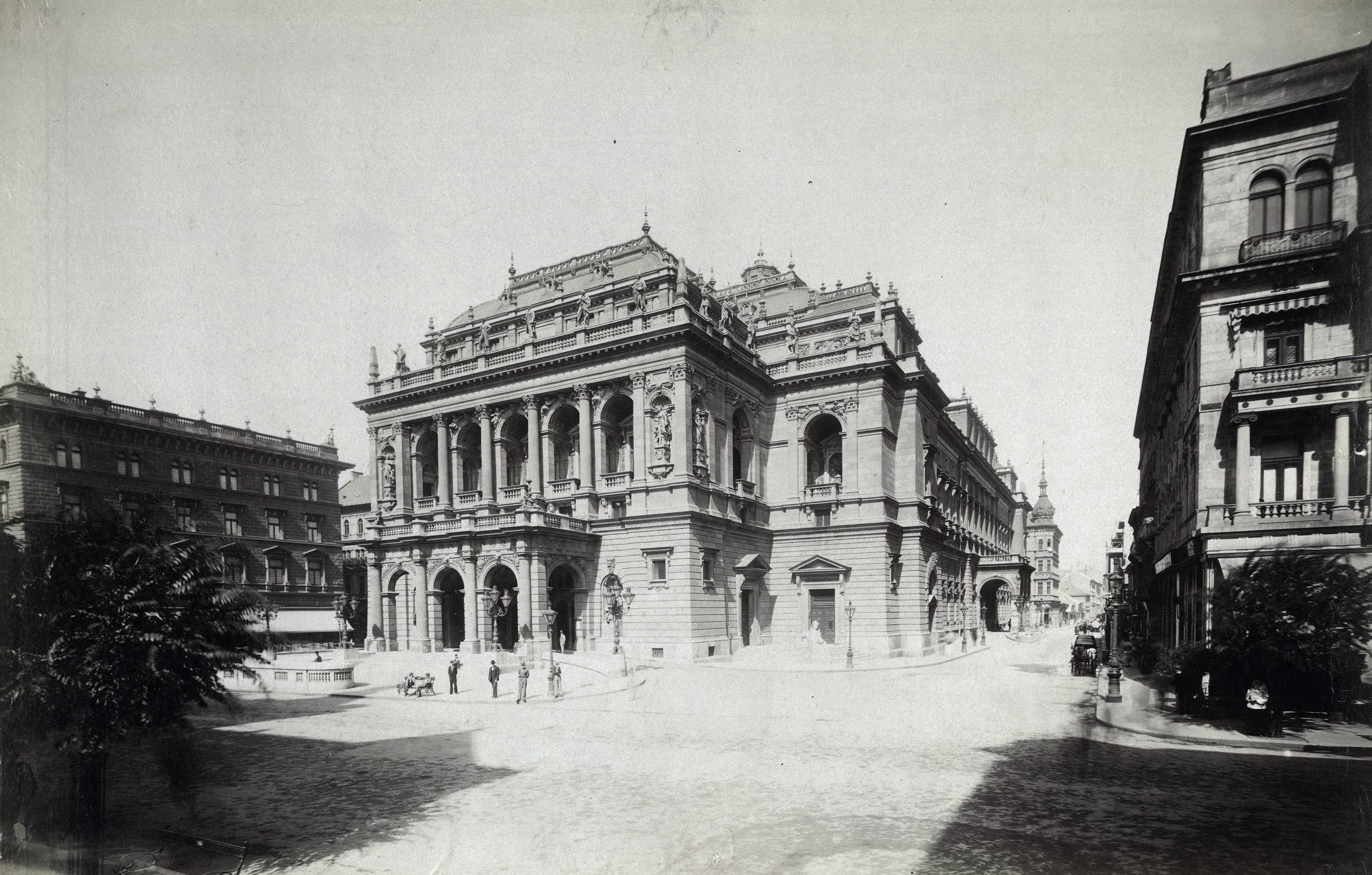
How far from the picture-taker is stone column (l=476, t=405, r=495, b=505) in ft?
135

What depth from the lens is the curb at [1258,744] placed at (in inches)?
567

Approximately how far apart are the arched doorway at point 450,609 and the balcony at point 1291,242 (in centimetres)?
3541

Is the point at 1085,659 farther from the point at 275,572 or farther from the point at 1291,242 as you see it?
the point at 275,572

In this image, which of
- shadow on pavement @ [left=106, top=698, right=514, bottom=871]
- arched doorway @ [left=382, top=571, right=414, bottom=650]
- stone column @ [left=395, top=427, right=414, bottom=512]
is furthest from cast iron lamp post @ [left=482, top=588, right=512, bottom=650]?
shadow on pavement @ [left=106, top=698, right=514, bottom=871]

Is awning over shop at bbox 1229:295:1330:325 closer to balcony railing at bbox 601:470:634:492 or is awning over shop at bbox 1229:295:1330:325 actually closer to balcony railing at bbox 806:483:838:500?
balcony railing at bbox 806:483:838:500

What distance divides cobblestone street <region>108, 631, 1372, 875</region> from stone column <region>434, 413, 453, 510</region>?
75.7 feet

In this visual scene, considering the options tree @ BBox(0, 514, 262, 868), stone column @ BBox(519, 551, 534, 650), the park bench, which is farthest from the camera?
stone column @ BBox(519, 551, 534, 650)

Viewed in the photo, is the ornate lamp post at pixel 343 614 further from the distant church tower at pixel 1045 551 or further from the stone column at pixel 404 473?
the distant church tower at pixel 1045 551

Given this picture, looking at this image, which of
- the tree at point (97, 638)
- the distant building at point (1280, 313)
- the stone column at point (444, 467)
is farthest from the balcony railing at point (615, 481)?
the tree at point (97, 638)

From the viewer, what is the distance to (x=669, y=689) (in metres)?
25.0

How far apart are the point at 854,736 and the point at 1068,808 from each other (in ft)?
19.7

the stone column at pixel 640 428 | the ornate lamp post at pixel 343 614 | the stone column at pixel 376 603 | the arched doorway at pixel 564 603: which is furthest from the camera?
the stone column at pixel 376 603

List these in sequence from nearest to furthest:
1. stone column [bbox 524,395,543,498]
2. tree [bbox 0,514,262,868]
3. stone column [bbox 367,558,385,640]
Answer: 1. tree [bbox 0,514,262,868]
2. stone column [bbox 524,395,543,498]
3. stone column [bbox 367,558,385,640]

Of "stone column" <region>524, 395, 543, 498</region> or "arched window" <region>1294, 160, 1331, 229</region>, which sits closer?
"arched window" <region>1294, 160, 1331, 229</region>
